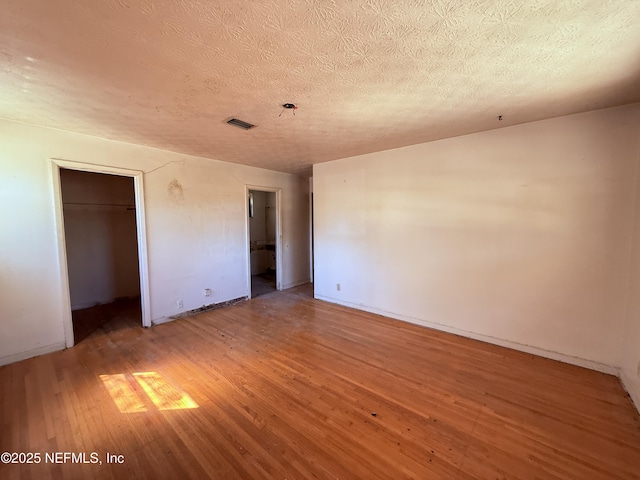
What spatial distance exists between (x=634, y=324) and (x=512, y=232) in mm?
1133

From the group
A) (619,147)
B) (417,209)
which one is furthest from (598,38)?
(417,209)

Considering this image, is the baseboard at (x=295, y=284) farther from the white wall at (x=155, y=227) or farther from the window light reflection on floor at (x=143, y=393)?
the window light reflection on floor at (x=143, y=393)

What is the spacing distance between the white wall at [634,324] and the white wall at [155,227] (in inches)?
181

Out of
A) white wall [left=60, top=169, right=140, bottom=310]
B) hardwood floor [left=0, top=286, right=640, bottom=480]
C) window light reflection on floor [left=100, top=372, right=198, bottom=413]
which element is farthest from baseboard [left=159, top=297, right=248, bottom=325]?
white wall [left=60, top=169, right=140, bottom=310]

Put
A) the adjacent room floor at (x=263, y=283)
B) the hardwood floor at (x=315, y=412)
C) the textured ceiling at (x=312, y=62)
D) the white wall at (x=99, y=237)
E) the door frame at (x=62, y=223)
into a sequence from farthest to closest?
the adjacent room floor at (x=263, y=283), the white wall at (x=99, y=237), the door frame at (x=62, y=223), the hardwood floor at (x=315, y=412), the textured ceiling at (x=312, y=62)

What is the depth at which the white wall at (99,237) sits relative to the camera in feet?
13.7

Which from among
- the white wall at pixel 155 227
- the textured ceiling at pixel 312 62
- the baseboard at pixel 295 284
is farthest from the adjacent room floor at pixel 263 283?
the textured ceiling at pixel 312 62

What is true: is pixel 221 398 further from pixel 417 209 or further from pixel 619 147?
pixel 619 147

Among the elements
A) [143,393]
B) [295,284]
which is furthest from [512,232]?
[295,284]

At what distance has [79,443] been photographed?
5.32 feet

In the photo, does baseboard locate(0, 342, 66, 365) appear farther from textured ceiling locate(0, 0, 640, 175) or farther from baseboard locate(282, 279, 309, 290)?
baseboard locate(282, 279, 309, 290)

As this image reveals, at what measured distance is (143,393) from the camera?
2.11 m

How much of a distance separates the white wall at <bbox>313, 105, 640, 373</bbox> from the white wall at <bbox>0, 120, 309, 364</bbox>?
78.6 inches

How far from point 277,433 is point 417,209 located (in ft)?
9.42
